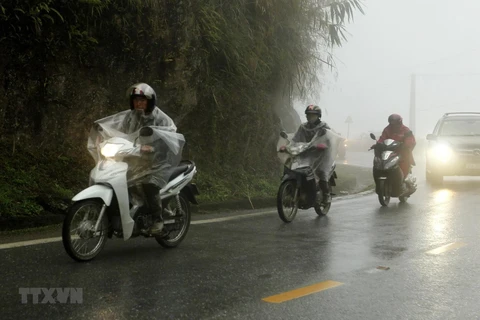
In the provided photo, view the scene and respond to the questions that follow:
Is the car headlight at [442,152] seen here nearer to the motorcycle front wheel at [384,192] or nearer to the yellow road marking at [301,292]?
the motorcycle front wheel at [384,192]

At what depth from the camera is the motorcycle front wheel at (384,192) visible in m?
11.8

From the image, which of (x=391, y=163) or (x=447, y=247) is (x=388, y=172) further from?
(x=447, y=247)

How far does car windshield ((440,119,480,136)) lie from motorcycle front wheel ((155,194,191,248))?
11522 millimetres

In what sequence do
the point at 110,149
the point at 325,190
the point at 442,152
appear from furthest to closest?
the point at 442,152 < the point at 325,190 < the point at 110,149

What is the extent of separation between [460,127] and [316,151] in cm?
869

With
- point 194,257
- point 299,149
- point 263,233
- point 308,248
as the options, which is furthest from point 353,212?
point 194,257

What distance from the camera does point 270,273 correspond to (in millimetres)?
5797

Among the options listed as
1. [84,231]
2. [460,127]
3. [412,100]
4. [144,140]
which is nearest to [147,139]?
[144,140]

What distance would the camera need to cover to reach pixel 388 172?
11891mm

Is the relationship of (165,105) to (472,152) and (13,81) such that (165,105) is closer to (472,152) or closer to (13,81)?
(13,81)

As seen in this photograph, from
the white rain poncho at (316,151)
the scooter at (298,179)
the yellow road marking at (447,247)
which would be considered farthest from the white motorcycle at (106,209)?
the white rain poncho at (316,151)

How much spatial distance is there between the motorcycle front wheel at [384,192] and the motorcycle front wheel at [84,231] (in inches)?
267

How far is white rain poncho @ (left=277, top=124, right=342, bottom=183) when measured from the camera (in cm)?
974

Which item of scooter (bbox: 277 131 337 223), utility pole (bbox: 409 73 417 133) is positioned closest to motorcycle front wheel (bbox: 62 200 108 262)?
scooter (bbox: 277 131 337 223)
